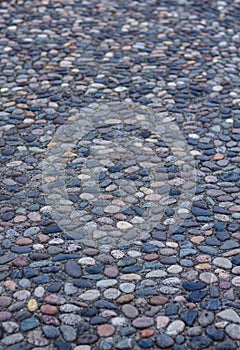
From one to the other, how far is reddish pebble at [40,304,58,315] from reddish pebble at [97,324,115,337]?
30 cm

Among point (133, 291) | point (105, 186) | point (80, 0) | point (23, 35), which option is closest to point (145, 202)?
point (105, 186)

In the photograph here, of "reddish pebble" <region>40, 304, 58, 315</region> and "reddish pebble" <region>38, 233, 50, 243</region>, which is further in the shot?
"reddish pebble" <region>38, 233, 50, 243</region>

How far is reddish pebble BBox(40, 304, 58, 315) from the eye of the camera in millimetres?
3953

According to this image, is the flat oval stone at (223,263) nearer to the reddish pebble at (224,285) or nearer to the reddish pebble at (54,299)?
the reddish pebble at (224,285)

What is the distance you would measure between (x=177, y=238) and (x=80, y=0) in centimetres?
493

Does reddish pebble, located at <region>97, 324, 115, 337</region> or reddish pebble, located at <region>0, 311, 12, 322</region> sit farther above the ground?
reddish pebble, located at <region>97, 324, 115, 337</region>

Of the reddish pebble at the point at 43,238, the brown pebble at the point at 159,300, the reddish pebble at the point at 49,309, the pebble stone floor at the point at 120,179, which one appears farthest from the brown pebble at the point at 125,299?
the reddish pebble at the point at 43,238

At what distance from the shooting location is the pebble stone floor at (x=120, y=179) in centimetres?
391

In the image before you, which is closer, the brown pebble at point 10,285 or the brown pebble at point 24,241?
the brown pebble at point 10,285

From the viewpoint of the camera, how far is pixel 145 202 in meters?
5.04

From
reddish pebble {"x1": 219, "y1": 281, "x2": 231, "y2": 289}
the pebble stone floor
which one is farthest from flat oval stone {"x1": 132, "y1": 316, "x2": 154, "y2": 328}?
reddish pebble {"x1": 219, "y1": 281, "x2": 231, "y2": 289}

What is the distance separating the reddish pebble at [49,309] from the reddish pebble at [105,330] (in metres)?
0.30

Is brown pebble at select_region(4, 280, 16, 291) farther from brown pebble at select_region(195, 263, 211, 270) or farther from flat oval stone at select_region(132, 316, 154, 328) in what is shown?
brown pebble at select_region(195, 263, 211, 270)

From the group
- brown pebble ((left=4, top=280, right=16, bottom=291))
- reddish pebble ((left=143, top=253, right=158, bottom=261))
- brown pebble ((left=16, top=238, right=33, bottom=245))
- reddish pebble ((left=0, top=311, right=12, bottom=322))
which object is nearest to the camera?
reddish pebble ((left=0, top=311, right=12, bottom=322))
